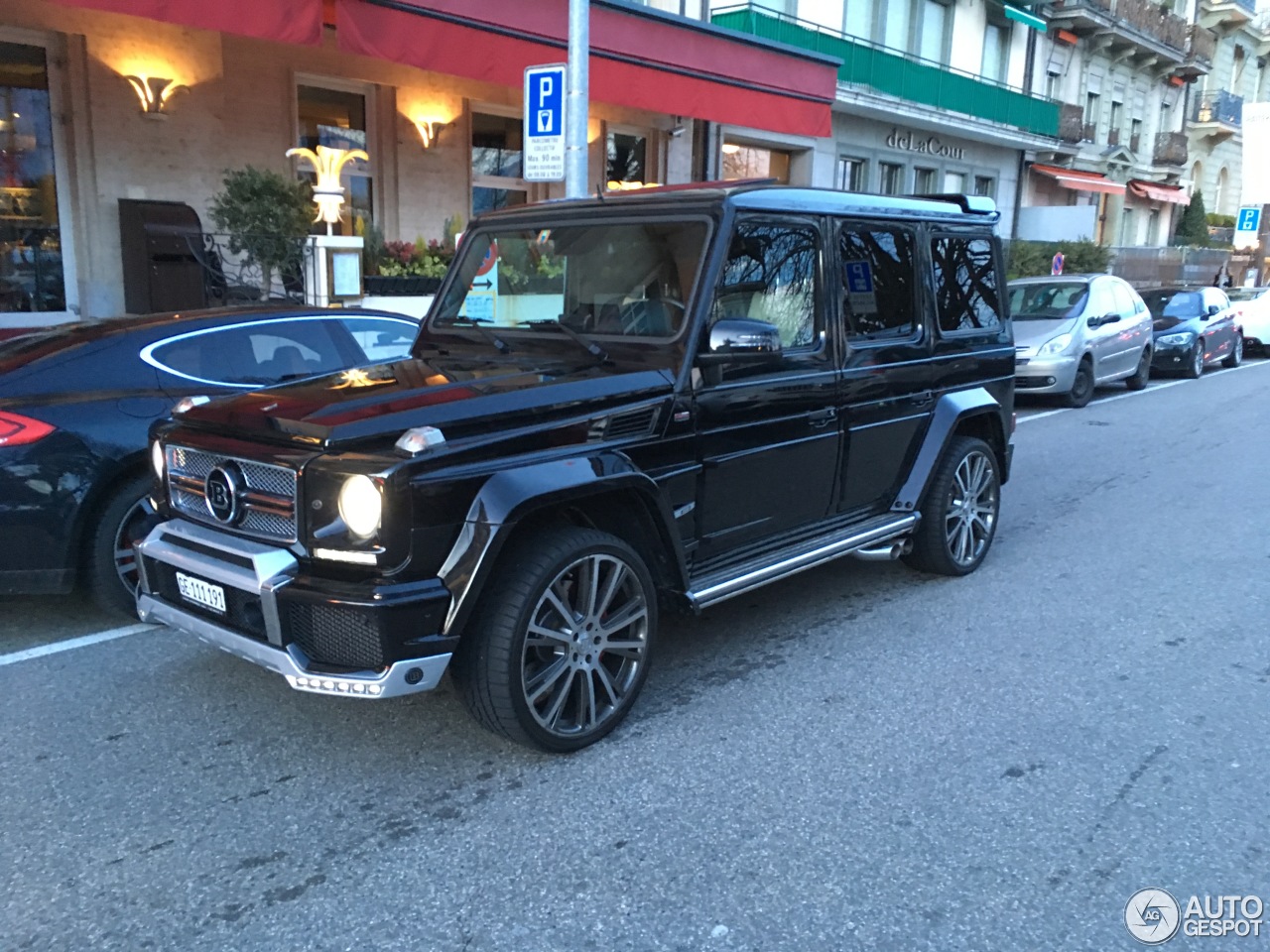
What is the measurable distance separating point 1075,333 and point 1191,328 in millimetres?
5360

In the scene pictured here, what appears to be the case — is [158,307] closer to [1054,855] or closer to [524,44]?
[524,44]

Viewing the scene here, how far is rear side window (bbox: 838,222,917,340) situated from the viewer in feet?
15.9

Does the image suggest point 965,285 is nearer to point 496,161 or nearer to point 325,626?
point 325,626

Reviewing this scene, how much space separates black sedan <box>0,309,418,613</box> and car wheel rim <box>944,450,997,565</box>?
382 cm

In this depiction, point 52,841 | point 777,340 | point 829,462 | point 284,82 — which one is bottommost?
point 52,841

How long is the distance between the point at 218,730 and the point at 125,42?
9.88m

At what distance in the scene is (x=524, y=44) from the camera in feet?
37.0

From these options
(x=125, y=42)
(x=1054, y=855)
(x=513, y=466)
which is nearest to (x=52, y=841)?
(x=513, y=466)

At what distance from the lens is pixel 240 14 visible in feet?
29.6

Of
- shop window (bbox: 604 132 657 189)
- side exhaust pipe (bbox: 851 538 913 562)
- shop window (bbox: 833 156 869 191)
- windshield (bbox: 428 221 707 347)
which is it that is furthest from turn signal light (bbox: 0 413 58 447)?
shop window (bbox: 833 156 869 191)

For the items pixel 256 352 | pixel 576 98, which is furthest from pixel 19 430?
pixel 576 98

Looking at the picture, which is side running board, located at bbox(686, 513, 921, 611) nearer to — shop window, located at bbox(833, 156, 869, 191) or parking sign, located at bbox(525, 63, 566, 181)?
parking sign, located at bbox(525, 63, 566, 181)

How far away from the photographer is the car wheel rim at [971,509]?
224 inches

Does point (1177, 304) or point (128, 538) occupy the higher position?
point (1177, 304)
